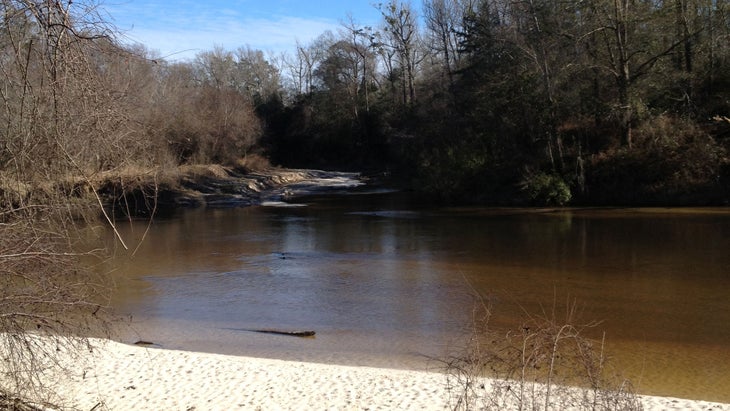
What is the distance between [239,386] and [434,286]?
767cm

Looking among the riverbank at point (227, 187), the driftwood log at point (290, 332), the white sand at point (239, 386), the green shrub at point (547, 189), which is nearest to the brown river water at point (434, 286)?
the driftwood log at point (290, 332)

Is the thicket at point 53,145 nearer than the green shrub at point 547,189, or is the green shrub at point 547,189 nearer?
the thicket at point 53,145

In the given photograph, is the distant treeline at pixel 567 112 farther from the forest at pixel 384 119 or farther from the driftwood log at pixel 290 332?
the driftwood log at pixel 290 332

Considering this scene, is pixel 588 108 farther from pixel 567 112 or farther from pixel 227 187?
pixel 227 187

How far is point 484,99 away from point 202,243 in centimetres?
1891

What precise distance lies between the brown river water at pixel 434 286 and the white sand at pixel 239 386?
1.10m

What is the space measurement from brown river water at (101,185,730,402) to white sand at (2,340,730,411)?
43.4 inches

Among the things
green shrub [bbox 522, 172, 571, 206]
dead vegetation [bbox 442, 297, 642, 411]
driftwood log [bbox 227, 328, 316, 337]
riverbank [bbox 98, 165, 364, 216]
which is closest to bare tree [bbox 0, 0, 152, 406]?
dead vegetation [bbox 442, 297, 642, 411]

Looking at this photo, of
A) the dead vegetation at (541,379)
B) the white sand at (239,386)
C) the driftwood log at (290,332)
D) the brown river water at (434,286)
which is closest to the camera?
the dead vegetation at (541,379)

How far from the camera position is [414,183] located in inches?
1607

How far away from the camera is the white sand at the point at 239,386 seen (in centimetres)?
705

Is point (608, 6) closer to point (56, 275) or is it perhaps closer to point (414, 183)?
point (414, 183)

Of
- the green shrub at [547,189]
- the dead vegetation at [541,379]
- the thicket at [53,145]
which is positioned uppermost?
the thicket at [53,145]

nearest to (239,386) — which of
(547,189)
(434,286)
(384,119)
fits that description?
(434,286)
